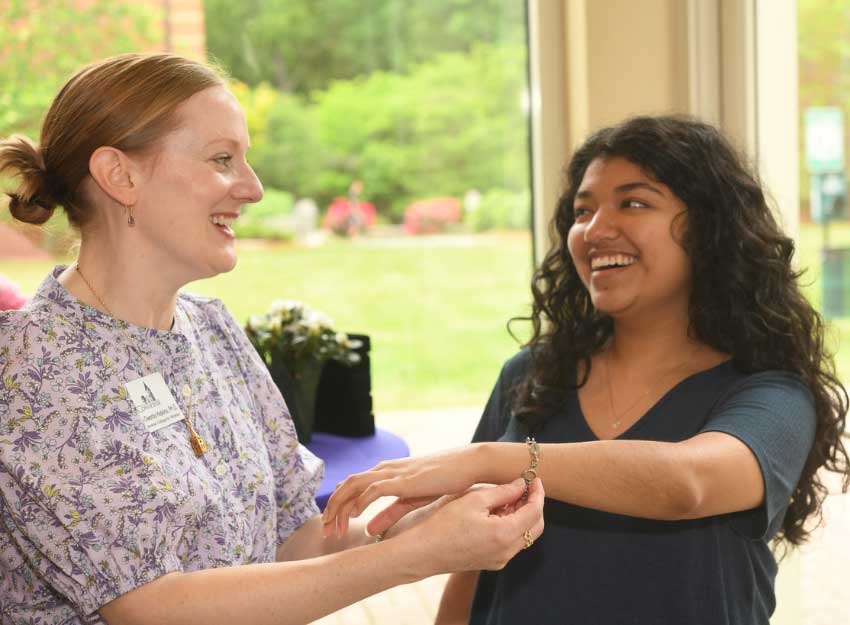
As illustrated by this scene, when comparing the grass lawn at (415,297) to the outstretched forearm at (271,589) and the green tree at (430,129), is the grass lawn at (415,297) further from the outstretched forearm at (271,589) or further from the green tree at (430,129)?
the outstretched forearm at (271,589)

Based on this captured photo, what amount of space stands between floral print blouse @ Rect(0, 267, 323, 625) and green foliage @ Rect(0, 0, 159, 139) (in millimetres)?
2883

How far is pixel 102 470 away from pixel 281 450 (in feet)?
1.55

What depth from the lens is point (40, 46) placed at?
13.4 feet

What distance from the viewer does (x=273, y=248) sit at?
434cm

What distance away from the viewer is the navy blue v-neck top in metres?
1.69

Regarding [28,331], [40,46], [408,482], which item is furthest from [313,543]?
[40,46]

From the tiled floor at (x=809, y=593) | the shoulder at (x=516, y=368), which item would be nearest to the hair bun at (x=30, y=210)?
the shoulder at (x=516, y=368)

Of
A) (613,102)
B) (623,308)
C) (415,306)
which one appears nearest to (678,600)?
(623,308)


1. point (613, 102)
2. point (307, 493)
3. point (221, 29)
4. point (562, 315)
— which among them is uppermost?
point (221, 29)

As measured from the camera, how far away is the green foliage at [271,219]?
169 inches

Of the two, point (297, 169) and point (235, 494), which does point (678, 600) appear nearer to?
point (235, 494)

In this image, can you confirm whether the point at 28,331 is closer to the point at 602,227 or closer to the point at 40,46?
the point at 602,227

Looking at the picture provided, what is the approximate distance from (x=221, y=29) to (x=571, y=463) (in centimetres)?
320

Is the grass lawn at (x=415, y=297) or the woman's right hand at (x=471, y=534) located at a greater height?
the woman's right hand at (x=471, y=534)
